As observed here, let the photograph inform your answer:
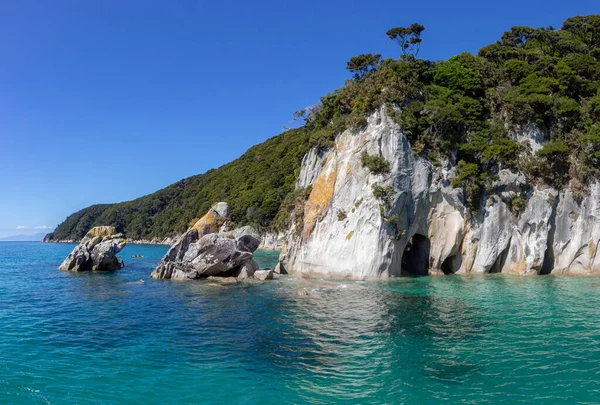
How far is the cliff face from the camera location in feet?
121

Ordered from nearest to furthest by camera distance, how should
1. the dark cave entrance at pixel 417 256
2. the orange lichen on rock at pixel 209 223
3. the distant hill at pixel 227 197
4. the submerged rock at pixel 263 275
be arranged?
the submerged rock at pixel 263 275 → the dark cave entrance at pixel 417 256 → the orange lichen on rock at pixel 209 223 → the distant hill at pixel 227 197

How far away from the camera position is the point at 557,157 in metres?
40.1

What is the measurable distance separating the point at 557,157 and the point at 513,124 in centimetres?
566

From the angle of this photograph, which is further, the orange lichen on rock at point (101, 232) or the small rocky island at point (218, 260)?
the orange lichen on rock at point (101, 232)

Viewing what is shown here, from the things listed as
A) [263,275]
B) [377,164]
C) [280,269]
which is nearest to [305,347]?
[263,275]

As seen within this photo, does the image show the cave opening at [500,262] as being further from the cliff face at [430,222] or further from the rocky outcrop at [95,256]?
the rocky outcrop at [95,256]

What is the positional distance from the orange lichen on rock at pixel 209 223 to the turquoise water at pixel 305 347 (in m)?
18.0

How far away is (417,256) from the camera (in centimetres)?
4259

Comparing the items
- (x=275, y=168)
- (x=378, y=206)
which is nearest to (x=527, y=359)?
(x=378, y=206)

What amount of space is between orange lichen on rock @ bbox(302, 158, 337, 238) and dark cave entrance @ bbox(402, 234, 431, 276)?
10.2 meters

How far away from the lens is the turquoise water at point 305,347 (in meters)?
11.7

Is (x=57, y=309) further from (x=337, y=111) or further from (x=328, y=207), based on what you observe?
(x=337, y=111)

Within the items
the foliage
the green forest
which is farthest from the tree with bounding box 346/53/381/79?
the foliage

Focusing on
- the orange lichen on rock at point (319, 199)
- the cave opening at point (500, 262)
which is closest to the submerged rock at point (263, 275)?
the orange lichen on rock at point (319, 199)
